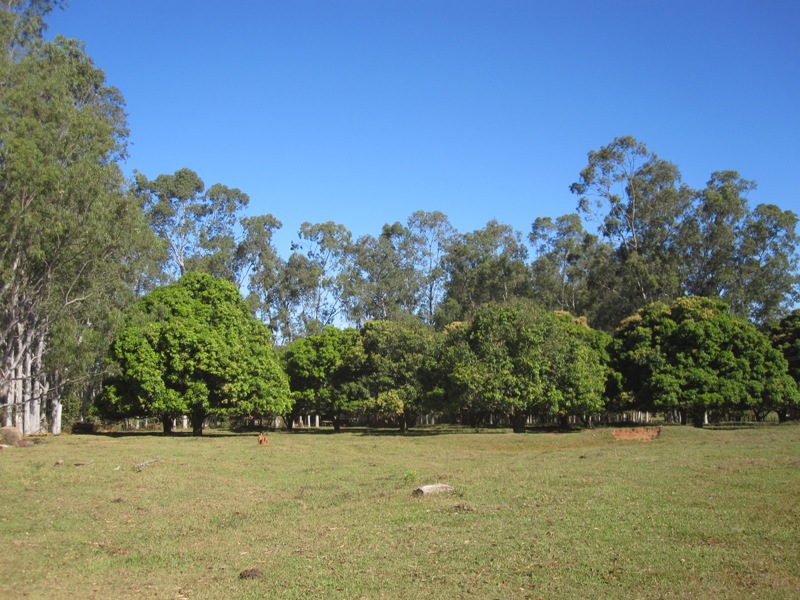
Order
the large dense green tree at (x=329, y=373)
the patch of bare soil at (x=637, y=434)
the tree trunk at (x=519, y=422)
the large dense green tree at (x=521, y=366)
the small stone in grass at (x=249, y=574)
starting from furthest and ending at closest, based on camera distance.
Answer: the large dense green tree at (x=329, y=373)
the tree trunk at (x=519, y=422)
the large dense green tree at (x=521, y=366)
the patch of bare soil at (x=637, y=434)
the small stone in grass at (x=249, y=574)

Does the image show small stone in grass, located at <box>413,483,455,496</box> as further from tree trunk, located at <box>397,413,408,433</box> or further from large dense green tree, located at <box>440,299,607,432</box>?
tree trunk, located at <box>397,413,408,433</box>

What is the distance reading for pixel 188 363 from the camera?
4428cm

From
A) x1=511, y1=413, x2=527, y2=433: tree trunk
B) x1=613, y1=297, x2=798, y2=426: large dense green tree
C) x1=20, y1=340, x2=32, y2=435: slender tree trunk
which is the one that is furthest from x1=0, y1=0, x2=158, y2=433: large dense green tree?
x1=613, y1=297, x2=798, y2=426: large dense green tree

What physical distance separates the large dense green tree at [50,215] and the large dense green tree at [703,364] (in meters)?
35.8

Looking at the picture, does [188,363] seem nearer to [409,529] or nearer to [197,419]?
[197,419]

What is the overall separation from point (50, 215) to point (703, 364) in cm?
4213

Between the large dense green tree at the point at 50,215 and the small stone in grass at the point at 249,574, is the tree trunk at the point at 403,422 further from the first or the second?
the small stone in grass at the point at 249,574

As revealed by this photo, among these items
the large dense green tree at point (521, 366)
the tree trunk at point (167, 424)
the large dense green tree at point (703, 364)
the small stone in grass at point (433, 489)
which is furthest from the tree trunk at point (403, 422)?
the small stone in grass at point (433, 489)

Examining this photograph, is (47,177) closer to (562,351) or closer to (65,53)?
(65,53)

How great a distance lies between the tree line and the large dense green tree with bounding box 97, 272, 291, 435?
5.6 inches

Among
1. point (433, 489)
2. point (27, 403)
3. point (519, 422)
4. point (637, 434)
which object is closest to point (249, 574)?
point (433, 489)

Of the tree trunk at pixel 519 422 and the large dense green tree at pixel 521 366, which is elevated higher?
the large dense green tree at pixel 521 366

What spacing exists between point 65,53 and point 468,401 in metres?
34.7

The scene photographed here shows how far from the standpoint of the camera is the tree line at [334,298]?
116 ft
